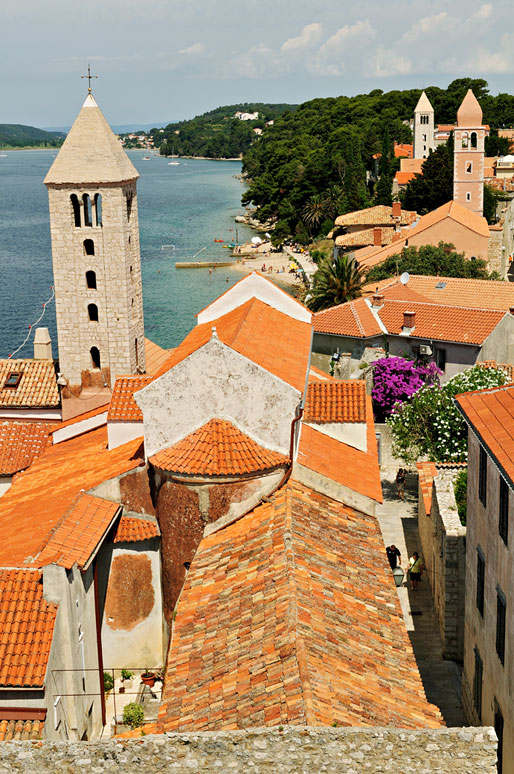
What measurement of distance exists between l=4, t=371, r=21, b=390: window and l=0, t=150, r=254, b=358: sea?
34.2m

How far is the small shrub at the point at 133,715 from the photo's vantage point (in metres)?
19.8

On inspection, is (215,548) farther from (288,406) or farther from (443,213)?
(443,213)

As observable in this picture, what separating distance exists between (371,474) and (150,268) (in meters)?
84.0

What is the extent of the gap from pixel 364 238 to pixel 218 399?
2441 inches

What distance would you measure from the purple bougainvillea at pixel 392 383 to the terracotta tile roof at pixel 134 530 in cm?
1626

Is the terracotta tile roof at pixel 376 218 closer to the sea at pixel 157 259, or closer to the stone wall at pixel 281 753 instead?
the sea at pixel 157 259

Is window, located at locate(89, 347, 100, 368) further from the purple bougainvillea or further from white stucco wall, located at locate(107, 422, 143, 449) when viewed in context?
the purple bougainvillea

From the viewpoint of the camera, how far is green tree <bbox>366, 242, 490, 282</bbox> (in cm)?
6134

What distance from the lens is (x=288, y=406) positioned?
1983cm

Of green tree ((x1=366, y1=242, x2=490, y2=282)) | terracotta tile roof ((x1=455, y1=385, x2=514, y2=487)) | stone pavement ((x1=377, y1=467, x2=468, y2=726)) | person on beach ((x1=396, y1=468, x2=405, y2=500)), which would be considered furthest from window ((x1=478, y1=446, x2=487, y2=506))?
green tree ((x1=366, y1=242, x2=490, y2=282))

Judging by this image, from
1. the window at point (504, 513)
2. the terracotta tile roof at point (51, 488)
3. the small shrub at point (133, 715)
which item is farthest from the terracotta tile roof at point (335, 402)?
the small shrub at point (133, 715)

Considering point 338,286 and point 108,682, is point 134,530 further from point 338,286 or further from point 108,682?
point 338,286

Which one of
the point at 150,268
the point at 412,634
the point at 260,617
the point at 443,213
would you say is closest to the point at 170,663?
the point at 260,617

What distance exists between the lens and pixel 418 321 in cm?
4412
